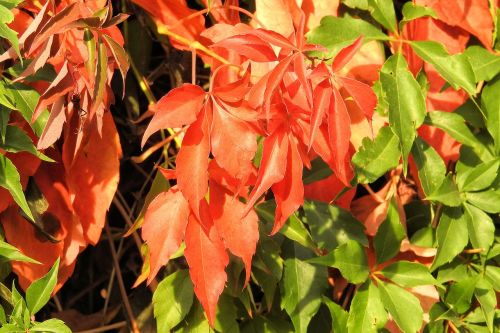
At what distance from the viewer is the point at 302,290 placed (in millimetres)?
1064

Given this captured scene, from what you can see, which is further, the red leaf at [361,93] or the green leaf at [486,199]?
the green leaf at [486,199]

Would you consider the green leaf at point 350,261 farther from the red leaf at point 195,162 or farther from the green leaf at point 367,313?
the red leaf at point 195,162

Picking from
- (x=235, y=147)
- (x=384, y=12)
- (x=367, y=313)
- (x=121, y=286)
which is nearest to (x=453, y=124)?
(x=384, y=12)

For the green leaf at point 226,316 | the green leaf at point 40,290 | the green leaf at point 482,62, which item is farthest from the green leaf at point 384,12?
the green leaf at point 40,290

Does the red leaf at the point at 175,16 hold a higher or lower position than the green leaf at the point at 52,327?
higher

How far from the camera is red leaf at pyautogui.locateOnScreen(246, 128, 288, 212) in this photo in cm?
81

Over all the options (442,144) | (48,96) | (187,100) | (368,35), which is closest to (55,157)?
(48,96)

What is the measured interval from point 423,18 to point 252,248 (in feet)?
1.64

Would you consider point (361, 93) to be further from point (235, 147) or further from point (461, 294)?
point (461, 294)

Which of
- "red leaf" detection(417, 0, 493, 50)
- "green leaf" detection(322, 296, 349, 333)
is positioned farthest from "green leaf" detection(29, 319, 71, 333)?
"red leaf" detection(417, 0, 493, 50)

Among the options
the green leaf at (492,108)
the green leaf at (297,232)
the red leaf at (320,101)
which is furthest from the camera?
the green leaf at (492,108)

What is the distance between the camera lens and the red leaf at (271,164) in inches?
31.8

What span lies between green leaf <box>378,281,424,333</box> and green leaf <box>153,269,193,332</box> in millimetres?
258

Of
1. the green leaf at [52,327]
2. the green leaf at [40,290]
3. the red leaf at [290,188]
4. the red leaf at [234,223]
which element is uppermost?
the red leaf at [290,188]
